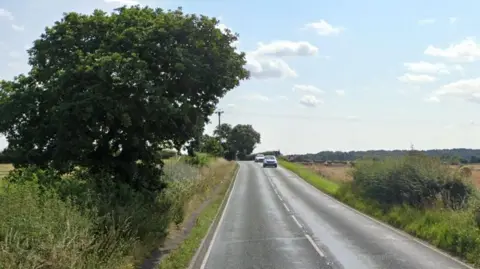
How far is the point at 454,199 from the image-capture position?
2219 cm

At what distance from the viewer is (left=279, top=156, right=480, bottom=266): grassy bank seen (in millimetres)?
16016

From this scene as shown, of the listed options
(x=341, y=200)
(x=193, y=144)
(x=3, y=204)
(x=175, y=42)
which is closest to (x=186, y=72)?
(x=175, y=42)

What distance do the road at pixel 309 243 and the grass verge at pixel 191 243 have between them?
40 cm

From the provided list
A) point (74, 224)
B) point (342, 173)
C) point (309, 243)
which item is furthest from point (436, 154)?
point (342, 173)

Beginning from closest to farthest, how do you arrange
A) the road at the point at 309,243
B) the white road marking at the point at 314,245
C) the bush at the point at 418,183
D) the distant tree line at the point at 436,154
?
1. the road at the point at 309,243
2. the white road marking at the point at 314,245
3. the bush at the point at 418,183
4. the distant tree line at the point at 436,154

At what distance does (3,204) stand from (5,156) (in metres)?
9.77

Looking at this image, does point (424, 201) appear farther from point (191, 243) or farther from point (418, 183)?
point (191, 243)

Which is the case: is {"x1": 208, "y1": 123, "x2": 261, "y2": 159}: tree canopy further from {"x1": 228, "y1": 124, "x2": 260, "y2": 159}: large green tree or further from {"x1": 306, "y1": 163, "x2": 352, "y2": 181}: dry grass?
{"x1": 306, "y1": 163, "x2": 352, "y2": 181}: dry grass

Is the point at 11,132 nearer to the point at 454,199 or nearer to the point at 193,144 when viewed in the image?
the point at 193,144

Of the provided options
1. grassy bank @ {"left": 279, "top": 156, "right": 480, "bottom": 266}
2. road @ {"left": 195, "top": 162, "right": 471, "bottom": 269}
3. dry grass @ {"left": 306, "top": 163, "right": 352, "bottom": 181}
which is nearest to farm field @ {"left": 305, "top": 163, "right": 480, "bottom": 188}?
dry grass @ {"left": 306, "top": 163, "right": 352, "bottom": 181}

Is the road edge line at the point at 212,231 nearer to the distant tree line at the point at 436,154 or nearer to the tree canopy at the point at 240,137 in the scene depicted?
the distant tree line at the point at 436,154

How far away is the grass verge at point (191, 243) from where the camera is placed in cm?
1243

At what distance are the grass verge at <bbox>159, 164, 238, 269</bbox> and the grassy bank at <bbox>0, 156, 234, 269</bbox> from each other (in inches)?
25.2

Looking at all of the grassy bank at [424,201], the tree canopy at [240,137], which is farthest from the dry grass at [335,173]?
the tree canopy at [240,137]
